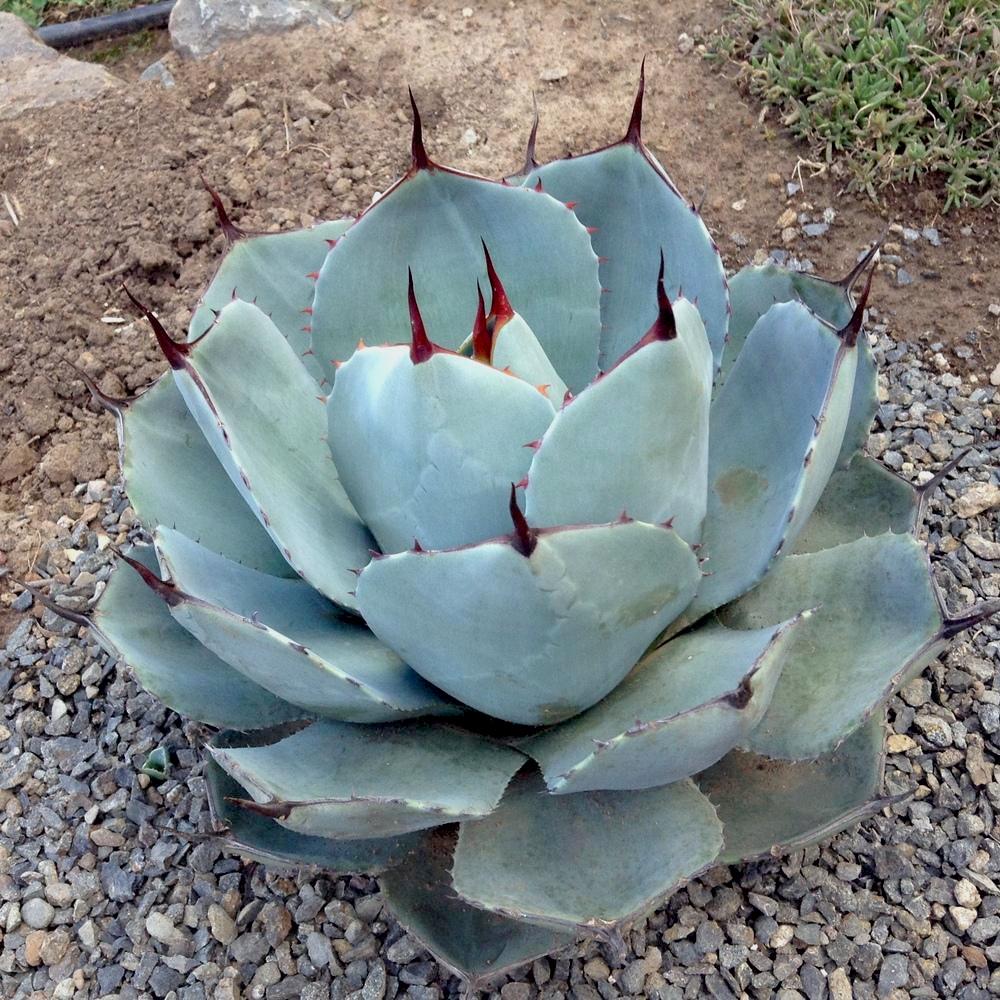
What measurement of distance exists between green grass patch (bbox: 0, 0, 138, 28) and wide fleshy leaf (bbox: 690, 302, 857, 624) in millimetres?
3472

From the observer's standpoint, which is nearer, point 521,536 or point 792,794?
point 521,536

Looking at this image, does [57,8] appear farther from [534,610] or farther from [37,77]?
[534,610]

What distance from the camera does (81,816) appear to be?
1.80 m

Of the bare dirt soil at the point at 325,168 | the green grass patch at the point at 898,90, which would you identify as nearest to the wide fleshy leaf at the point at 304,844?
the bare dirt soil at the point at 325,168

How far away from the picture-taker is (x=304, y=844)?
4.49 ft

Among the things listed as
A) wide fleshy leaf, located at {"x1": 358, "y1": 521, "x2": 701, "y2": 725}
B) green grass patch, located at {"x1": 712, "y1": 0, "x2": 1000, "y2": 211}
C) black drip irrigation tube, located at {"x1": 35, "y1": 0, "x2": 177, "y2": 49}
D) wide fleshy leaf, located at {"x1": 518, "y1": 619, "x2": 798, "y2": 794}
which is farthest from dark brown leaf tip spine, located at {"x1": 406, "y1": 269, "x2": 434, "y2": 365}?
black drip irrigation tube, located at {"x1": 35, "y1": 0, "x2": 177, "y2": 49}

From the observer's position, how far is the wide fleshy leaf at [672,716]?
1070mm

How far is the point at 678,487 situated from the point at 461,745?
0.41 meters

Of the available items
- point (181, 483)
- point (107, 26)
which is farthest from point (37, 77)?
point (181, 483)

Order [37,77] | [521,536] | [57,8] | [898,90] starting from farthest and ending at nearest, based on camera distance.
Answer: [57,8], [37,77], [898,90], [521,536]

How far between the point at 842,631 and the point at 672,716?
0.36 metres

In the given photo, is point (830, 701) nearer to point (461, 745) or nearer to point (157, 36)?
point (461, 745)

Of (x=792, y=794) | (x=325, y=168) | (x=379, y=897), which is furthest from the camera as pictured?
(x=325, y=168)

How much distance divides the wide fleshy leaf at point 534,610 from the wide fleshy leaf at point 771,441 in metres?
0.13
